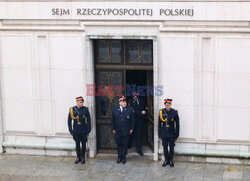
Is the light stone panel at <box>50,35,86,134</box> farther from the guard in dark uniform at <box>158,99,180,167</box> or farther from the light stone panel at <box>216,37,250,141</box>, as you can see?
the light stone panel at <box>216,37,250,141</box>

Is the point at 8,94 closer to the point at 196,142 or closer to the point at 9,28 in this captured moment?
the point at 9,28

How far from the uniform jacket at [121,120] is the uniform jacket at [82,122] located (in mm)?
706

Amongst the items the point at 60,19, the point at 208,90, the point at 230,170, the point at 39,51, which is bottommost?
the point at 230,170

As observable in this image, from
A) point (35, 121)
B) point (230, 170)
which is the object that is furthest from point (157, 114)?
point (35, 121)

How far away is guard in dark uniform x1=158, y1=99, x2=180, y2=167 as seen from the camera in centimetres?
1369

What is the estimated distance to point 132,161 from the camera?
14500mm

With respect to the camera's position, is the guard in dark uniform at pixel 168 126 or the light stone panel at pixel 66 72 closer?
the guard in dark uniform at pixel 168 126

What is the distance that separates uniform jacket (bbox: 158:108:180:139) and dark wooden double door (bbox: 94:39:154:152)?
131 centimetres

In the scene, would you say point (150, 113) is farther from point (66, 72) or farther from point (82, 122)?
point (66, 72)

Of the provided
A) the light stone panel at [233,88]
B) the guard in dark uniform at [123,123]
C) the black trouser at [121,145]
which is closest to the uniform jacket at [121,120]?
the guard in dark uniform at [123,123]

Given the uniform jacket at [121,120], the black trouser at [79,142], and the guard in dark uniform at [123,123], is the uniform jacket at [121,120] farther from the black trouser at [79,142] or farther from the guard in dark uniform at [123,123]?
the black trouser at [79,142]

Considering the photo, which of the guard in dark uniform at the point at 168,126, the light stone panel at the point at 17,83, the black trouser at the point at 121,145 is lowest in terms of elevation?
the black trouser at the point at 121,145

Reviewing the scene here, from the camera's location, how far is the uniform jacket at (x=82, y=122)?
14133mm

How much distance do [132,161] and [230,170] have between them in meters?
2.75
